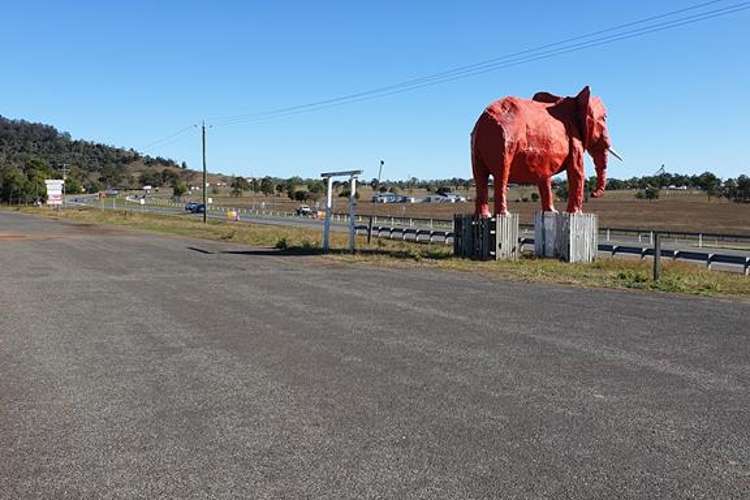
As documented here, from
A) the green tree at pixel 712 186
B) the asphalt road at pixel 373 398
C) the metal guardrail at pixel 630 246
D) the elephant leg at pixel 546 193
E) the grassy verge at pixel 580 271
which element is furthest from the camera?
the green tree at pixel 712 186

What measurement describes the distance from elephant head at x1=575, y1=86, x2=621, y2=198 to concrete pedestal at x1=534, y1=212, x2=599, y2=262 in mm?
2560

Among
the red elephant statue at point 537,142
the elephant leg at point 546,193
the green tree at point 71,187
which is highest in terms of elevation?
the green tree at point 71,187

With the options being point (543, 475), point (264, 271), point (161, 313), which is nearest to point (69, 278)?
point (264, 271)

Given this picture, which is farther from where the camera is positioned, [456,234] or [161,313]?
[456,234]

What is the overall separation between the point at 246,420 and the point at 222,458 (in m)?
0.81

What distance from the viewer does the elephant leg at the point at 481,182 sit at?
22.4 m

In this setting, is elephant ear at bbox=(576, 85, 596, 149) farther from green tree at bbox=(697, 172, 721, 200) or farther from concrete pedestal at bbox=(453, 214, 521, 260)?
green tree at bbox=(697, 172, 721, 200)

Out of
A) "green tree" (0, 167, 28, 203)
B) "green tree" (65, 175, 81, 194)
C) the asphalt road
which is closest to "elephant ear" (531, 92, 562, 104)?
the asphalt road

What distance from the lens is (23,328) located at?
952 cm

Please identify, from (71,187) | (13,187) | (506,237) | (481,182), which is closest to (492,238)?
(506,237)

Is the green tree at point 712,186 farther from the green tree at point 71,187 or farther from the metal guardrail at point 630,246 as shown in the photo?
the green tree at point 71,187

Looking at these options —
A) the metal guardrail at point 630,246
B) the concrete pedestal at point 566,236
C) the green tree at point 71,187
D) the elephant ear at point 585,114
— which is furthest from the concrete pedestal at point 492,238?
the green tree at point 71,187

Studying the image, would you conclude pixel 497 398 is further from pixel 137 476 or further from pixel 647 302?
pixel 647 302

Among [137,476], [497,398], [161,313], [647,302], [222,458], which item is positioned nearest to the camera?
[137,476]
